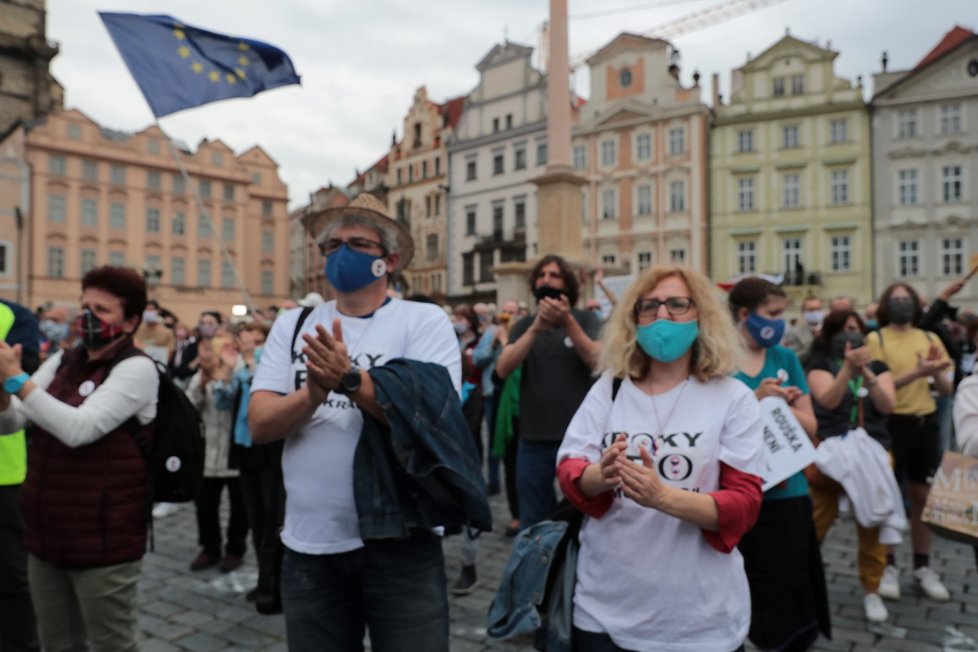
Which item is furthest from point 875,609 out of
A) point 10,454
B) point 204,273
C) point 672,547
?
point 204,273

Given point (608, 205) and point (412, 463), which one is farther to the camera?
point (608, 205)

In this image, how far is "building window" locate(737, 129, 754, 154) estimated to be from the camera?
38.4m

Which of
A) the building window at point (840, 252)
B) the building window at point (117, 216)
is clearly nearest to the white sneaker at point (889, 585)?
the building window at point (840, 252)

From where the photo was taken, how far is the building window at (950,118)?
35.1 meters

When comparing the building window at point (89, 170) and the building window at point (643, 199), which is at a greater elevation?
the building window at point (89, 170)

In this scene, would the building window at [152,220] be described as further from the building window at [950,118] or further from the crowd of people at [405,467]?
the crowd of people at [405,467]

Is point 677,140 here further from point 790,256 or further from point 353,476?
point 353,476

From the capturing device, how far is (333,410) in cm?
256

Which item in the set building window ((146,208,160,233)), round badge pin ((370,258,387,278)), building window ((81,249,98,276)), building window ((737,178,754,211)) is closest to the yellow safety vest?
round badge pin ((370,258,387,278))

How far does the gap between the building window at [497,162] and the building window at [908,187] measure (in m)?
21.8

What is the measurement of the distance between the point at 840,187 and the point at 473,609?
3739cm

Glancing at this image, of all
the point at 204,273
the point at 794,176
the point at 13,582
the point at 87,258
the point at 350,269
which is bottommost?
the point at 13,582

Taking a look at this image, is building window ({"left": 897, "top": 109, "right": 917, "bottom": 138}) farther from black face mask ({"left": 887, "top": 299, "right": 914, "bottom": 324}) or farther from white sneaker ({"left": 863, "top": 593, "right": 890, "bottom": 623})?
white sneaker ({"left": 863, "top": 593, "right": 890, "bottom": 623})

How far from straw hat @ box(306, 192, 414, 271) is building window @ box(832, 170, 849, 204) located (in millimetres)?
38454
